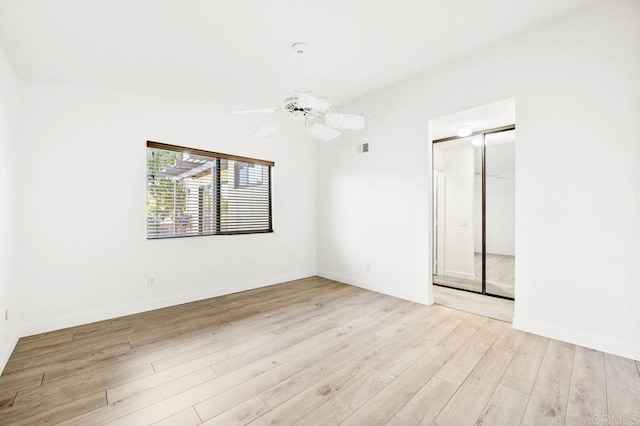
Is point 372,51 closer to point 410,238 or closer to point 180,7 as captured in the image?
point 180,7

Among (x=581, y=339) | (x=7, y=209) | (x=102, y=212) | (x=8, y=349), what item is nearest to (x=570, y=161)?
(x=581, y=339)

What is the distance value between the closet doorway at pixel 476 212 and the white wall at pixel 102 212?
3.47 meters

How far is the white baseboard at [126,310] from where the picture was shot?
120 inches

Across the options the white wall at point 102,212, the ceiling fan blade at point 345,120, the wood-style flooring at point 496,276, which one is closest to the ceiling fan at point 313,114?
the ceiling fan blade at point 345,120

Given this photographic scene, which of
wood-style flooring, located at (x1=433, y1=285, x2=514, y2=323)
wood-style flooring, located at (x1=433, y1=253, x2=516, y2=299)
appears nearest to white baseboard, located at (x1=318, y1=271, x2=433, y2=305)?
wood-style flooring, located at (x1=433, y1=285, x2=514, y2=323)

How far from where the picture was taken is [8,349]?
2539mm

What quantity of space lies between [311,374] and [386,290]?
2.29 metres

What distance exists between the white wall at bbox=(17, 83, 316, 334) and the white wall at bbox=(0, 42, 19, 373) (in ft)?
0.73

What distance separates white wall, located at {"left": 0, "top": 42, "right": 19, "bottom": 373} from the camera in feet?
8.08

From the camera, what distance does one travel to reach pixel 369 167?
4.45 metres

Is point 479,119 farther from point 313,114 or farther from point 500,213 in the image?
point 313,114

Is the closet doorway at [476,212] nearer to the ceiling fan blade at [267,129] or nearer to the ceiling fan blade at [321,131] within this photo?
the ceiling fan blade at [321,131]

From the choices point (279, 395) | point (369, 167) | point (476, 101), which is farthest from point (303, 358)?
point (476, 101)

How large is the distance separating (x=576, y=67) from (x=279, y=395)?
3783mm
